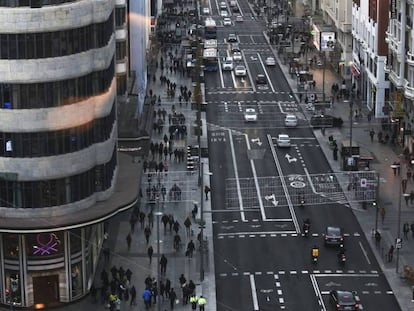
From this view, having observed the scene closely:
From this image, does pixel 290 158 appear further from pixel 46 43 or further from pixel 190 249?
pixel 46 43

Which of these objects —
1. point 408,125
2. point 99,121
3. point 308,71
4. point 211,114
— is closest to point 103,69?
point 99,121

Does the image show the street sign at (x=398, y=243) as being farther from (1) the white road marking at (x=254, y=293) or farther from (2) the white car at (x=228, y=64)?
(2) the white car at (x=228, y=64)

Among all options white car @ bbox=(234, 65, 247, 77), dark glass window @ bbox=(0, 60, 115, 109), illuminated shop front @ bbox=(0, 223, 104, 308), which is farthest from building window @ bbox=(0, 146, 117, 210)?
white car @ bbox=(234, 65, 247, 77)

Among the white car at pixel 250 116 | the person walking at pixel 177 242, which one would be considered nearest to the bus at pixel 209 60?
the white car at pixel 250 116

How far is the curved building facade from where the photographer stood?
85.1 metres

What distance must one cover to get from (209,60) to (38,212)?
107m

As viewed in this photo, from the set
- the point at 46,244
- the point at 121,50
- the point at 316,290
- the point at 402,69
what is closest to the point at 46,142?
the point at 46,244

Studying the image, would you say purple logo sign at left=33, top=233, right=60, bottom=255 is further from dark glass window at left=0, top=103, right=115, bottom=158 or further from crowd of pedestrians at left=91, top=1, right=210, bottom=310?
dark glass window at left=0, top=103, right=115, bottom=158

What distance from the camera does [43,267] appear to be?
89.6 metres

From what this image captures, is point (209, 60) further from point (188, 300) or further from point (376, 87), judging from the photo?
point (188, 300)

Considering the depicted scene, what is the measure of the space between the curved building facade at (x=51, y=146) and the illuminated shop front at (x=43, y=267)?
0.07m

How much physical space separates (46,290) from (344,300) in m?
22.2

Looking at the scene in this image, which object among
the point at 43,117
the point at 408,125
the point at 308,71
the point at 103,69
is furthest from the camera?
the point at 308,71

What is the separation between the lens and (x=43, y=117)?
86250mm
